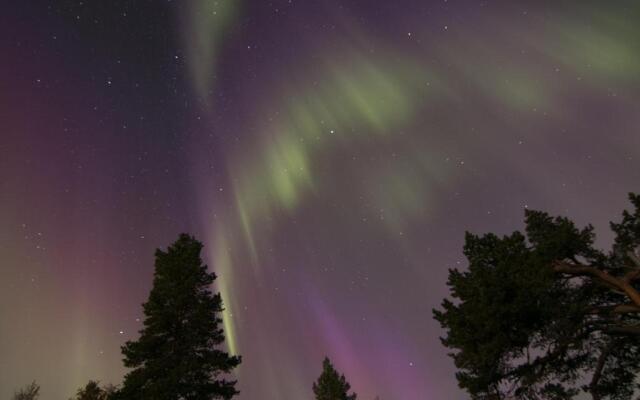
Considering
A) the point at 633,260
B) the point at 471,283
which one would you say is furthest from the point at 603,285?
the point at 471,283

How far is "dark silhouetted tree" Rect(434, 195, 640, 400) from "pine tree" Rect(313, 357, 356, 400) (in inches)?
423

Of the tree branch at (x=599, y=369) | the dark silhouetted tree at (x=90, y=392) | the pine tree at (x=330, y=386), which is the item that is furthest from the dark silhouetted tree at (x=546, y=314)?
the dark silhouetted tree at (x=90, y=392)

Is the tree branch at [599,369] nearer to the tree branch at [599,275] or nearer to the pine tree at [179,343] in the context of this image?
the tree branch at [599,275]

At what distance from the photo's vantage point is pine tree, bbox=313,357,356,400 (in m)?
29.3

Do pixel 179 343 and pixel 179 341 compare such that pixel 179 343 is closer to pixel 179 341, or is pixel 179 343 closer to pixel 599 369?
pixel 179 341

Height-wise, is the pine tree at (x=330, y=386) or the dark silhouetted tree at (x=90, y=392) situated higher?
the dark silhouetted tree at (x=90, y=392)

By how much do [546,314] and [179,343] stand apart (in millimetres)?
17517

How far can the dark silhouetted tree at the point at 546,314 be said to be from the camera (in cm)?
1981

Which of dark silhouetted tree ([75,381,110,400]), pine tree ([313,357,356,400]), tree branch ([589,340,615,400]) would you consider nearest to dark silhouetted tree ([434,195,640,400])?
tree branch ([589,340,615,400])

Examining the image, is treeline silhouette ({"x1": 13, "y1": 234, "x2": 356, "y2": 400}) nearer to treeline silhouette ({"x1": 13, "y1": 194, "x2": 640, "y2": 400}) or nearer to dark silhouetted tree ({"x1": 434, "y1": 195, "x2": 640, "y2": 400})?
treeline silhouette ({"x1": 13, "y1": 194, "x2": 640, "y2": 400})

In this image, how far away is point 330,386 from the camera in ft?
97.2

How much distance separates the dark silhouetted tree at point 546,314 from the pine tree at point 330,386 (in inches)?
423

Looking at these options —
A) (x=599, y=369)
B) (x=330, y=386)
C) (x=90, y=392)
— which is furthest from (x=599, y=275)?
(x=90, y=392)

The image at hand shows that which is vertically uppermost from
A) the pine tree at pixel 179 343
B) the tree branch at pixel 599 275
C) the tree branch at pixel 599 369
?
the pine tree at pixel 179 343
